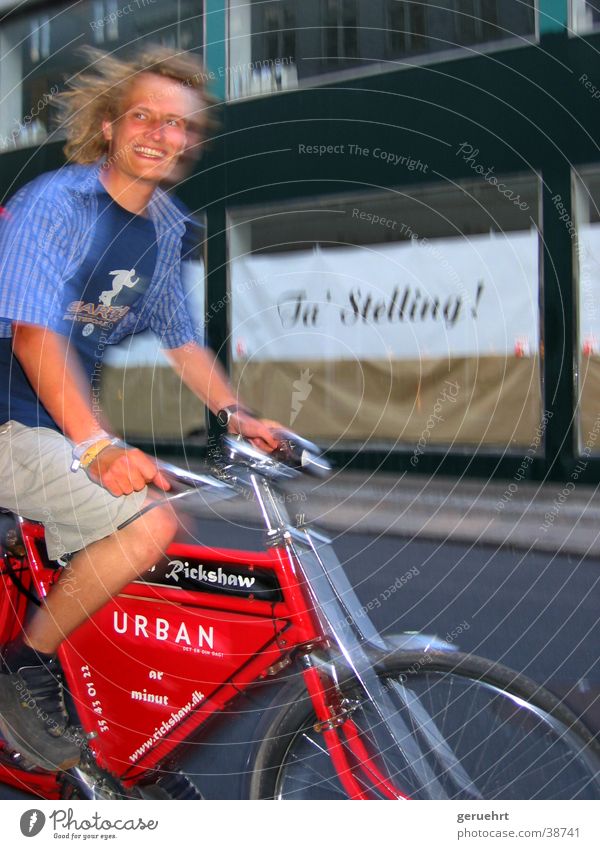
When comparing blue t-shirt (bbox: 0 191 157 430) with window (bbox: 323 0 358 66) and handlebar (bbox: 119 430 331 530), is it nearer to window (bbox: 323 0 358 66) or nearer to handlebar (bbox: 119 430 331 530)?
handlebar (bbox: 119 430 331 530)

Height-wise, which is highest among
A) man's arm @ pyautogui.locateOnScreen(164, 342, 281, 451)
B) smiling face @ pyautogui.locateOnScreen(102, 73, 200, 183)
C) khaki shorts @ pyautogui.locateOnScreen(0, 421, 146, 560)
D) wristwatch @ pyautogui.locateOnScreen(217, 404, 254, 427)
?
smiling face @ pyautogui.locateOnScreen(102, 73, 200, 183)

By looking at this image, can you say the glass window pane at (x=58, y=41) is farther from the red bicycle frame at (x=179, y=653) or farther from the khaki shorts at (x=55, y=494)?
the red bicycle frame at (x=179, y=653)

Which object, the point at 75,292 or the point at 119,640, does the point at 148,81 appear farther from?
the point at 119,640

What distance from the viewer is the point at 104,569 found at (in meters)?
2.23

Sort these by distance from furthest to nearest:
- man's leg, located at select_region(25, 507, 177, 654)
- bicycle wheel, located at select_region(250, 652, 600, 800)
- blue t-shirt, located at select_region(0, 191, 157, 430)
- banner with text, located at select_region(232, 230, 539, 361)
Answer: blue t-shirt, located at select_region(0, 191, 157, 430), man's leg, located at select_region(25, 507, 177, 654), banner with text, located at select_region(232, 230, 539, 361), bicycle wheel, located at select_region(250, 652, 600, 800)

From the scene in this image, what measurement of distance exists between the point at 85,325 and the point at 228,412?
1.32ft

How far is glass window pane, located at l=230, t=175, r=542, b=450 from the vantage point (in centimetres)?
208

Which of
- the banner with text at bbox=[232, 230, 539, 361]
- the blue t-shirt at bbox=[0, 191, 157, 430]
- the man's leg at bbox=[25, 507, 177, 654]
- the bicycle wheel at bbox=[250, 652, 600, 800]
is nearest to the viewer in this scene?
the bicycle wheel at bbox=[250, 652, 600, 800]

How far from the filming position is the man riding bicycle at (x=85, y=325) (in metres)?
2.24

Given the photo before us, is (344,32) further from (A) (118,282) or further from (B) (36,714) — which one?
(B) (36,714)

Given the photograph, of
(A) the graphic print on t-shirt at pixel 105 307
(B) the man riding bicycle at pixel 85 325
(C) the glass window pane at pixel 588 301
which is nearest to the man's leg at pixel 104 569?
(B) the man riding bicycle at pixel 85 325

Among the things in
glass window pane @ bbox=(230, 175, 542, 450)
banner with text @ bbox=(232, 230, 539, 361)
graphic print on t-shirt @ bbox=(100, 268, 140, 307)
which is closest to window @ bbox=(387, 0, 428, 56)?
glass window pane @ bbox=(230, 175, 542, 450)

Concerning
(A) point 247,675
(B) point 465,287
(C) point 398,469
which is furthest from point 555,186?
(A) point 247,675

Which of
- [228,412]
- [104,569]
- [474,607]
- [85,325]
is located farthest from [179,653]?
[474,607]
